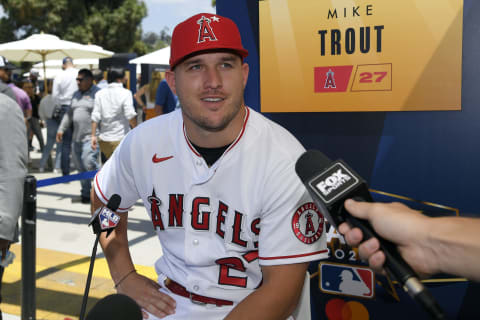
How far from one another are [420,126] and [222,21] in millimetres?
1150

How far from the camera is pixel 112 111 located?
738 cm

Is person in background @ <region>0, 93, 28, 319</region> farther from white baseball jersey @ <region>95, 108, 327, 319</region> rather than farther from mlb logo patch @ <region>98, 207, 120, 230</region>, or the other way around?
mlb logo patch @ <region>98, 207, 120, 230</region>

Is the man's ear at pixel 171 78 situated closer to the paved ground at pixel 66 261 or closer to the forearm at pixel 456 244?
the forearm at pixel 456 244

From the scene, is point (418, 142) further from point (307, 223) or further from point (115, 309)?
point (115, 309)

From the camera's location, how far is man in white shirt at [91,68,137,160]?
24.3ft

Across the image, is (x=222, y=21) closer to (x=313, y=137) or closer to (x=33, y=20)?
A: (x=313, y=137)

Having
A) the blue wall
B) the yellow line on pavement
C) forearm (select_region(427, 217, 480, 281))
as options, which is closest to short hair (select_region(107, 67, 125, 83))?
the yellow line on pavement

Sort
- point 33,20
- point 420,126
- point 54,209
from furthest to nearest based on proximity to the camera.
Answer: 1. point 33,20
2. point 54,209
3. point 420,126

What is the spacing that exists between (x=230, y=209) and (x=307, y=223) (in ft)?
1.10

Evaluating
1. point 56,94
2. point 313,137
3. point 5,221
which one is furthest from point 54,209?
point 313,137

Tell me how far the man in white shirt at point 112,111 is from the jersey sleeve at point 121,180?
16.6ft

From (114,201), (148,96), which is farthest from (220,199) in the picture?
(148,96)

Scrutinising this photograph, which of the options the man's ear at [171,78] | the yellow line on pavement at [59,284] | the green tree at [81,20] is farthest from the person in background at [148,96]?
the green tree at [81,20]

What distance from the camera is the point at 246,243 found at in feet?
6.98
